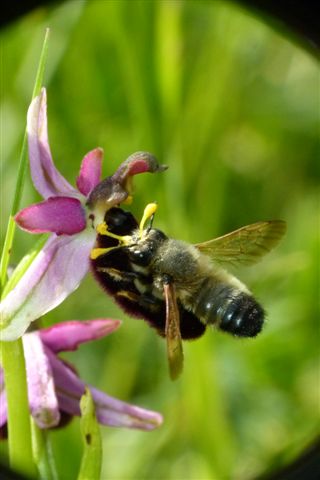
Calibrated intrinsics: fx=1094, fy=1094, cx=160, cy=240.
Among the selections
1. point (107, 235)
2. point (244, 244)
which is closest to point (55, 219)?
point (107, 235)

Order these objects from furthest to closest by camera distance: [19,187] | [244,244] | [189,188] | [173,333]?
[189,188], [244,244], [173,333], [19,187]

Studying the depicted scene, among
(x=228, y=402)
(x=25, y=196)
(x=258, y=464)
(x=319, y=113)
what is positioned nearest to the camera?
(x=258, y=464)

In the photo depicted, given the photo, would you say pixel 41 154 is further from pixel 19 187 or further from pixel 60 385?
pixel 60 385

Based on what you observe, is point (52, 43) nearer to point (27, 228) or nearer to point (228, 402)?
point (228, 402)

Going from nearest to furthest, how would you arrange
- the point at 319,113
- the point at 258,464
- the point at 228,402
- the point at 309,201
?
the point at 258,464, the point at 228,402, the point at 309,201, the point at 319,113

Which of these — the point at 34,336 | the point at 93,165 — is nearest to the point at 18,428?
the point at 34,336
